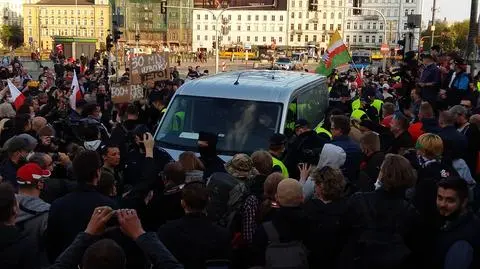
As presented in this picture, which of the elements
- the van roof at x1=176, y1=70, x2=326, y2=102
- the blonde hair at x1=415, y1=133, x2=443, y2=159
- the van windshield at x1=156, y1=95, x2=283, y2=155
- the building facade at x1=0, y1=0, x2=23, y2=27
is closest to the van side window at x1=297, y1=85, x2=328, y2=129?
the van roof at x1=176, y1=70, x2=326, y2=102

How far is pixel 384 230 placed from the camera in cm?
454

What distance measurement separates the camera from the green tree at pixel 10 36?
138 meters

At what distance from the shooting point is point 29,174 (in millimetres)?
5371

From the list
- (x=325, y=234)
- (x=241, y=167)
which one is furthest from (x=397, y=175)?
(x=241, y=167)

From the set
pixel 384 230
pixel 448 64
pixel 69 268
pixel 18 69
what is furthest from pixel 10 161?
pixel 18 69

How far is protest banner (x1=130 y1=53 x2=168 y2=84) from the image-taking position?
558 inches

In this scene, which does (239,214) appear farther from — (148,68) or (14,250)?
(148,68)

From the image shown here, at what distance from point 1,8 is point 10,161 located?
183 meters

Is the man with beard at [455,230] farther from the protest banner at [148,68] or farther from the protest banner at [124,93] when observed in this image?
the protest banner at [148,68]

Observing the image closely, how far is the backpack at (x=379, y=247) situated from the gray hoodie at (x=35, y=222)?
243 cm

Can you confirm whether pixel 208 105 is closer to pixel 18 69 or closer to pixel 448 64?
pixel 448 64

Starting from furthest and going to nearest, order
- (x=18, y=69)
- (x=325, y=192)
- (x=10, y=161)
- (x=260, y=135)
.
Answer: (x=18, y=69), (x=260, y=135), (x=10, y=161), (x=325, y=192)

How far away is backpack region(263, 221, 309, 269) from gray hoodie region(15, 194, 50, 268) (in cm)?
173

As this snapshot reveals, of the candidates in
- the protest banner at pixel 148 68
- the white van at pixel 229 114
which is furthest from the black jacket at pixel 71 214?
the protest banner at pixel 148 68
